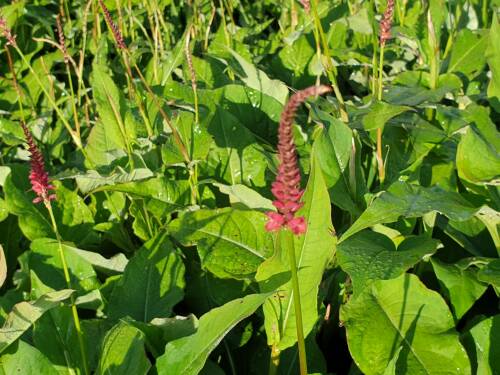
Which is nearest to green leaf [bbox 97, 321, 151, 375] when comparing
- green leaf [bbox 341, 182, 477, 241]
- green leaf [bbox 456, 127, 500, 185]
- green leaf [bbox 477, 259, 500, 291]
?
green leaf [bbox 341, 182, 477, 241]

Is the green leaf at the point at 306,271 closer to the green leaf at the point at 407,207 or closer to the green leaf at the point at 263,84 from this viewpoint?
the green leaf at the point at 407,207

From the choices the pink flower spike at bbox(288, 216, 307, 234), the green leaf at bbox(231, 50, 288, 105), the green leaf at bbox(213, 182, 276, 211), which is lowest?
the green leaf at bbox(213, 182, 276, 211)

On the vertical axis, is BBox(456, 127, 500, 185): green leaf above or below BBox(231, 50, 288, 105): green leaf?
below

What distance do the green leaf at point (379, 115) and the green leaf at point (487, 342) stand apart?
0.59 meters

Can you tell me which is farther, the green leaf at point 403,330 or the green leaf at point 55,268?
the green leaf at point 55,268

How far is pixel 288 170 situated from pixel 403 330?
92cm

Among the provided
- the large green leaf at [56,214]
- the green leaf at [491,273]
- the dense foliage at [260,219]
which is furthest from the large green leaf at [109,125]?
the green leaf at [491,273]

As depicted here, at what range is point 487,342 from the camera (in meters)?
1.65

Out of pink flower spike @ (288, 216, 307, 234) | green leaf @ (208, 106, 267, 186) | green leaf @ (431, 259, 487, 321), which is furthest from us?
green leaf @ (208, 106, 267, 186)

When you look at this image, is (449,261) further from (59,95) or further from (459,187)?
(59,95)

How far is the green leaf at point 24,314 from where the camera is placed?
1615mm

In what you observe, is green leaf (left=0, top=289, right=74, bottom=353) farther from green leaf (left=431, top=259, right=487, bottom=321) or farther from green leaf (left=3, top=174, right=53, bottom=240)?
green leaf (left=431, top=259, right=487, bottom=321)

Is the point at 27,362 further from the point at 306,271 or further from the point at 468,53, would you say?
the point at 468,53

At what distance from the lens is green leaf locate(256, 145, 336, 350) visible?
1.62 metres
